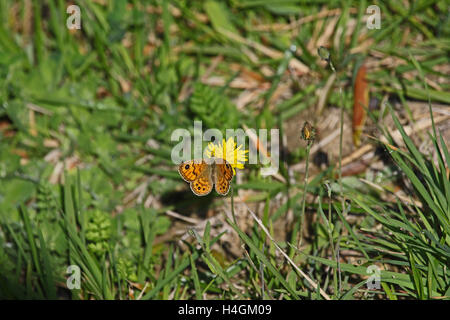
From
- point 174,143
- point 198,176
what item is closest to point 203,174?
point 198,176

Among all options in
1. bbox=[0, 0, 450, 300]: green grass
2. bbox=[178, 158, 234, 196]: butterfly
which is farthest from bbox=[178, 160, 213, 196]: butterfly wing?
bbox=[0, 0, 450, 300]: green grass

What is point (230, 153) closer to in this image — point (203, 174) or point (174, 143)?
point (203, 174)

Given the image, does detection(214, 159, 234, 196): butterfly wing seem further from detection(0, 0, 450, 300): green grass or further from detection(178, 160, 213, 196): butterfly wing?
Answer: detection(0, 0, 450, 300): green grass

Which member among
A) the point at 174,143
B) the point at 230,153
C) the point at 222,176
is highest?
the point at 174,143

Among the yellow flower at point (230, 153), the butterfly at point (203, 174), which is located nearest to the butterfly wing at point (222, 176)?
the butterfly at point (203, 174)

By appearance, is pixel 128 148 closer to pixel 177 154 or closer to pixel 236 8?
pixel 177 154

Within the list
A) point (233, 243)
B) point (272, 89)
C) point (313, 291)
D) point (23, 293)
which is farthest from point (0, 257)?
point (272, 89)
